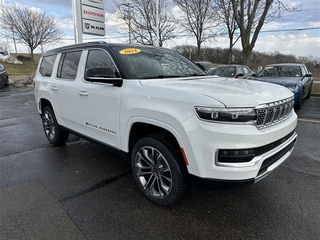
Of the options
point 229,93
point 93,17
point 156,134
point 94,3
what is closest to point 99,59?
point 156,134

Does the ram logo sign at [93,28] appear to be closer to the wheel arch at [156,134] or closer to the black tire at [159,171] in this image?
the wheel arch at [156,134]

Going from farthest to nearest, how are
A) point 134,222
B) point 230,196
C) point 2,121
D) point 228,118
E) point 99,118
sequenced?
1. point 2,121
2. point 99,118
3. point 230,196
4. point 134,222
5. point 228,118

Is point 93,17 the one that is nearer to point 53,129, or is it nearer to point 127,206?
point 53,129

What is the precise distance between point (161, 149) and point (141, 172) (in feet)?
1.82

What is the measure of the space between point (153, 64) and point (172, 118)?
1.25 m

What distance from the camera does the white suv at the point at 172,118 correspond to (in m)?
2.10

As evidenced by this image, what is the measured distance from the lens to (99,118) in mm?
3229

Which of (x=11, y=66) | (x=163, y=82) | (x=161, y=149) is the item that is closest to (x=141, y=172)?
(x=161, y=149)

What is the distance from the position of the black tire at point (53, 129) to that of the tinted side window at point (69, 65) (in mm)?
938

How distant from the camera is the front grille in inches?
86.7

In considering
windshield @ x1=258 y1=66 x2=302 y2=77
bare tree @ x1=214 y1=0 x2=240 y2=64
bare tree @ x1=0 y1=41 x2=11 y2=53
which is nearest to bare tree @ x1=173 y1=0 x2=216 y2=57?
bare tree @ x1=214 y1=0 x2=240 y2=64

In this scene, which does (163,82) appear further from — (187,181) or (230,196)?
(230,196)

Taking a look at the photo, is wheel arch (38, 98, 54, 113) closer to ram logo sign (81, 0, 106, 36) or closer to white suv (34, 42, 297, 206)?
white suv (34, 42, 297, 206)

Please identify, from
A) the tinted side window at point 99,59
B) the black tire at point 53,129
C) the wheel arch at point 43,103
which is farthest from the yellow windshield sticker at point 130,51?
the wheel arch at point 43,103
